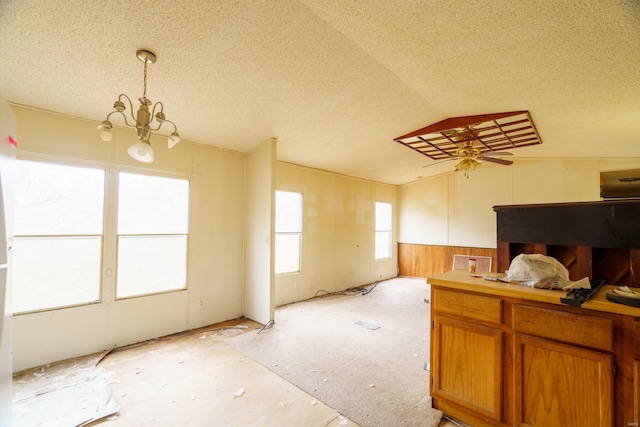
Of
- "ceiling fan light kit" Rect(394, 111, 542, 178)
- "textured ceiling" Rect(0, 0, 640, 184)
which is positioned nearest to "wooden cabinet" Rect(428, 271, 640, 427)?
"textured ceiling" Rect(0, 0, 640, 184)

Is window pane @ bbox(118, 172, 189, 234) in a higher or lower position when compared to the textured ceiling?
lower

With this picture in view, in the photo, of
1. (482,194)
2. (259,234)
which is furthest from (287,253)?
(482,194)

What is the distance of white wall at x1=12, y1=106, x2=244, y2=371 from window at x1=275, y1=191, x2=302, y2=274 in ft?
2.76

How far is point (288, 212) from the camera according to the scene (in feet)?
17.1

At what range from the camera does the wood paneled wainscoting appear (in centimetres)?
681

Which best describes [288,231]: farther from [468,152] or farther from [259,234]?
[468,152]

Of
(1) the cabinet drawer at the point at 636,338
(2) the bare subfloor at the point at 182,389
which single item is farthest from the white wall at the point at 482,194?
(2) the bare subfloor at the point at 182,389

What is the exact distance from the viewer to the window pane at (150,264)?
3.28m

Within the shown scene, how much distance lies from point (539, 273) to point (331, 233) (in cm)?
436

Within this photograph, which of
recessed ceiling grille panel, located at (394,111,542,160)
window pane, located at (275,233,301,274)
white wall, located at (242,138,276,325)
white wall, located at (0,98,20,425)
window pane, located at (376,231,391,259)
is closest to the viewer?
white wall, located at (0,98,20,425)

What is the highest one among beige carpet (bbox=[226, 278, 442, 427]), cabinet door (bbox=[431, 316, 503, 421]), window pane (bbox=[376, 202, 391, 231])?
window pane (bbox=[376, 202, 391, 231])

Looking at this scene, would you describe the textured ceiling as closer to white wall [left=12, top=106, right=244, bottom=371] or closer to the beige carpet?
white wall [left=12, top=106, right=244, bottom=371]

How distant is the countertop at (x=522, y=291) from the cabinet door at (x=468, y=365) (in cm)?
26

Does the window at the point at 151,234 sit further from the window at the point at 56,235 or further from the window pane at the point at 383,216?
the window pane at the point at 383,216
